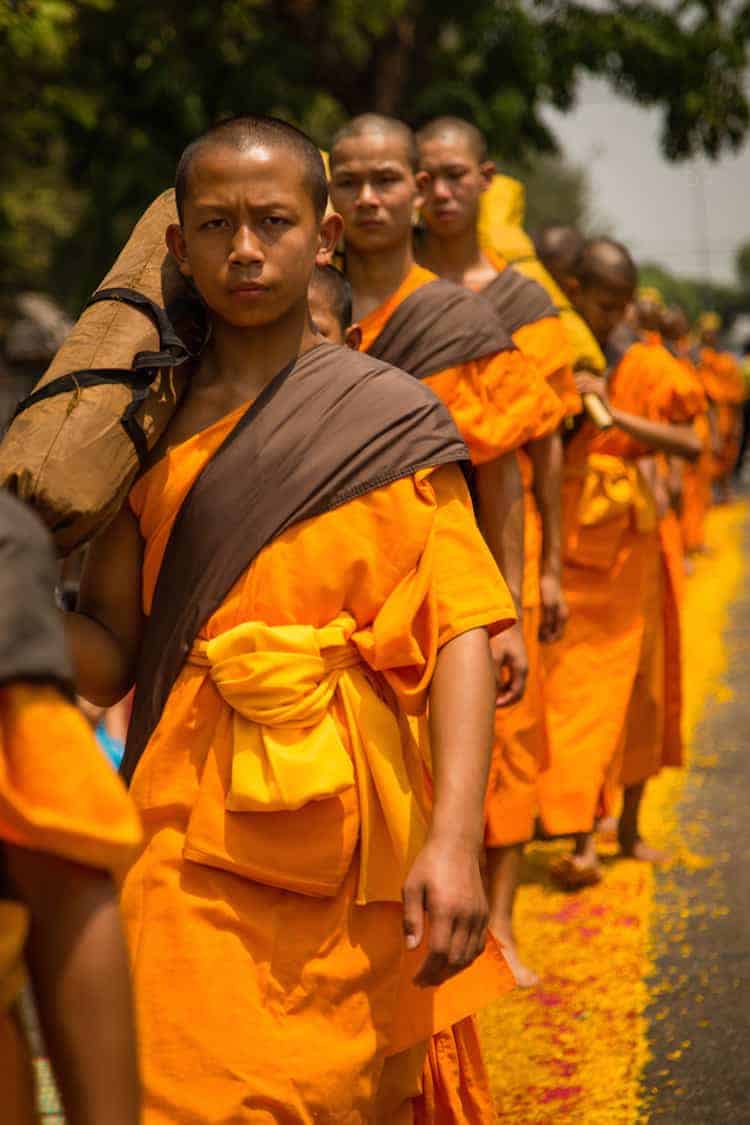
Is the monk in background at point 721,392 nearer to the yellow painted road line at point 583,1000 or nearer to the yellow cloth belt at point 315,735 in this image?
the yellow painted road line at point 583,1000

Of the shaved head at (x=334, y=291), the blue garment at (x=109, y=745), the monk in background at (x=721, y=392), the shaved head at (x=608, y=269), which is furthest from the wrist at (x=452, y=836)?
the monk in background at (x=721, y=392)

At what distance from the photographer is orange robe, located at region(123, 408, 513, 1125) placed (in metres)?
3.04

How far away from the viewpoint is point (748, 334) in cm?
3762

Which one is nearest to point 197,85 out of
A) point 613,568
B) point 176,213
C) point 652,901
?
point 613,568

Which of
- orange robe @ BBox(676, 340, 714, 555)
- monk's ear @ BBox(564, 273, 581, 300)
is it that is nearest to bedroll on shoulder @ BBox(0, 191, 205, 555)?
monk's ear @ BBox(564, 273, 581, 300)

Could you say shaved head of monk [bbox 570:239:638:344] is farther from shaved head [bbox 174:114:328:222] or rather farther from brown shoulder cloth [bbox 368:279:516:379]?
shaved head [bbox 174:114:328:222]

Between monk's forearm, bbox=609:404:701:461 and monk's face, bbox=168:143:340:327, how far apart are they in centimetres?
362

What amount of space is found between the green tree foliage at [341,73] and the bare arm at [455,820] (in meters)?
11.1

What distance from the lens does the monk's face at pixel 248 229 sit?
318 centimetres

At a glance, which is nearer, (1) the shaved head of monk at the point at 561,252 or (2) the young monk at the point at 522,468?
(2) the young monk at the point at 522,468

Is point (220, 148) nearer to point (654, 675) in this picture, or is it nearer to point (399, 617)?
point (399, 617)

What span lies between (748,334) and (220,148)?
35.4 meters

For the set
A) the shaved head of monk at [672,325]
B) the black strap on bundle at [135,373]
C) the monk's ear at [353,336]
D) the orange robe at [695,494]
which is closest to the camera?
the black strap on bundle at [135,373]

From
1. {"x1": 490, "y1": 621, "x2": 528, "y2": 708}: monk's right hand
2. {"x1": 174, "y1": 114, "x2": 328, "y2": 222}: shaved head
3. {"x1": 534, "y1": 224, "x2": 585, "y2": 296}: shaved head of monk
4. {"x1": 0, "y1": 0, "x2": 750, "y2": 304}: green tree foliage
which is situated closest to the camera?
{"x1": 174, "y1": 114, "x2": 328, "y2": 222}: shaved head
